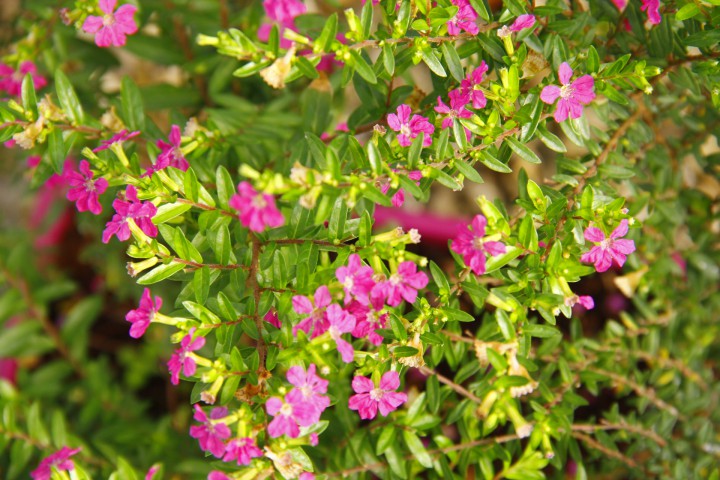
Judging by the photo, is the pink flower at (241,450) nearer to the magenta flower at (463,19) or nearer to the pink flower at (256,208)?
the pink flower at (256,208)

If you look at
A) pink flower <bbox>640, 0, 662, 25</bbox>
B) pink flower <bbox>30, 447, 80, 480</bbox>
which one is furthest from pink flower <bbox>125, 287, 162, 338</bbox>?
pink flower <bbox>640, 0, 662, 25</bbox>

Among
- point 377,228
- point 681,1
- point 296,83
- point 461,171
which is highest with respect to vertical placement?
point 681,1

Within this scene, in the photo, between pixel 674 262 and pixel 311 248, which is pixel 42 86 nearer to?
pixel 311 248

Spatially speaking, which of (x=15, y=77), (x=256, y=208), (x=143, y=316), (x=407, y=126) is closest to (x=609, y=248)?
(x=407, y=126)

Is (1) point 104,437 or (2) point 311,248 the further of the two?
(1) point 104,437

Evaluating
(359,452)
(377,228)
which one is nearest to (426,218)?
(377,228)

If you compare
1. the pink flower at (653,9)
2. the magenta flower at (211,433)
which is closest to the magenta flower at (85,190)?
the magenta flower at (211,433)

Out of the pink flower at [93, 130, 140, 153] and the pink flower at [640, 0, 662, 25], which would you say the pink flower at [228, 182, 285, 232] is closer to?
the pink flower at [93, 130, 140, 153]
